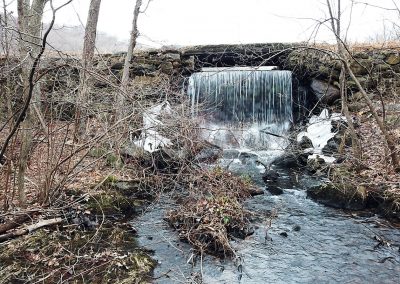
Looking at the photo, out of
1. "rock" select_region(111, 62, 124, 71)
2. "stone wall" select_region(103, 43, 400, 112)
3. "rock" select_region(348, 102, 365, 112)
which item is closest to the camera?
"rock" select_region(348, 102, 365, 112)

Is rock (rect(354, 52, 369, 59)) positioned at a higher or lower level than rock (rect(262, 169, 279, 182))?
higher

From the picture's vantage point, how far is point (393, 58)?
11781 mm

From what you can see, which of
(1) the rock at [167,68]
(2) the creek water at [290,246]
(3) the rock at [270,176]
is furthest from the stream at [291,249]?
(1) the rock at [167,68]

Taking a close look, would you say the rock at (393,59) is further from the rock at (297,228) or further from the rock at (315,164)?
the rock at (297,228)

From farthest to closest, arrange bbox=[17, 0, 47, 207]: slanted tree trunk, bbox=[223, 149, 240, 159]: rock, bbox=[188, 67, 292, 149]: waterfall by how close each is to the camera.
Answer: bbox=[188, 67, 292, 149]: waterfall
bbox=[223, 149, 240, 159]: rock
bbox=[17, 0, 47, 207]: slanted tree trunk

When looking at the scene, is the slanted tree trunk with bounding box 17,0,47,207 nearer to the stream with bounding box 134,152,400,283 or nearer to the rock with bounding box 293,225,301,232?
the stream with bounding box 134,152,400,283

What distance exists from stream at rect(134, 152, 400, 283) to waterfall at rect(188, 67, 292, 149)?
5259 millimetres

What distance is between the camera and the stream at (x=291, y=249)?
4566mm

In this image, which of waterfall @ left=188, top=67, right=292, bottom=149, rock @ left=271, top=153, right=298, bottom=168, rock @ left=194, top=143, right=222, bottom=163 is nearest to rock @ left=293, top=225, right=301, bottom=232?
rock @ left=194, top=143, right=222, bottom=163

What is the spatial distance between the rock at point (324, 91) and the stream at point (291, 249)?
18.2ft

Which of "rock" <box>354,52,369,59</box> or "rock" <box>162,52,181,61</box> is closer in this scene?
"rock" <box>354,52,369,59</box>

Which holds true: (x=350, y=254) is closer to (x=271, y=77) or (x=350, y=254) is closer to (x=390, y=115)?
(x=390, y=115)

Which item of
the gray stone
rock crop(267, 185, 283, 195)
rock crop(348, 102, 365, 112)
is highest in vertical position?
the gray stone

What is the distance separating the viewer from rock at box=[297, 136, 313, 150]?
35.2 ft
